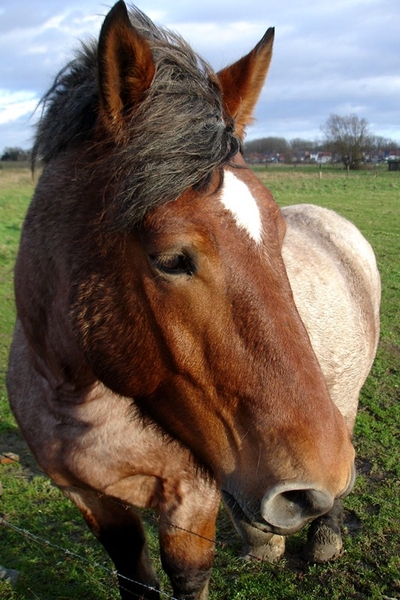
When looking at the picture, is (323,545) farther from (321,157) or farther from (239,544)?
(321,157)

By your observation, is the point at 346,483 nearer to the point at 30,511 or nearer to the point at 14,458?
the point at 30,511

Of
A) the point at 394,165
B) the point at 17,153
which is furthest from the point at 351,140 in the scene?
the point at 17,153

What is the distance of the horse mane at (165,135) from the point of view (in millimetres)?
1943

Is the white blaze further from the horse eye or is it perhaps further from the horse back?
the horse back

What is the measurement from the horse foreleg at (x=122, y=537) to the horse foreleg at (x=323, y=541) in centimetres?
113

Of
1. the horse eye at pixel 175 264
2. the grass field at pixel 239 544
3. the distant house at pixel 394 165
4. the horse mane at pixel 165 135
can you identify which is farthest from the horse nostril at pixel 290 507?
the distant house at pixel 394 165

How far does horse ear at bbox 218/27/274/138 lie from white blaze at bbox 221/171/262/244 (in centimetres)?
44

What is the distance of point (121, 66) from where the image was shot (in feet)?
6.63

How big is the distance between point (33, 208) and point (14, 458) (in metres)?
3.20

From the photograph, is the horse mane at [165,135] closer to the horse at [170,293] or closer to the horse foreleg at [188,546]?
the horse at [170,293]

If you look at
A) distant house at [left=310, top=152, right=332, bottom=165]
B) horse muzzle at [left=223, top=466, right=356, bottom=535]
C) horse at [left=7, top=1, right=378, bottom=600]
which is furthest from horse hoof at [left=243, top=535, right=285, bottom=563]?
distant house at [left=310, top=152, right=332, bottom=165]

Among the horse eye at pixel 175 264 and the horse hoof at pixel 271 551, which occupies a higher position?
the horse eye at pixel 175 264

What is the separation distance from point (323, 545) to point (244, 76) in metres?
3.07

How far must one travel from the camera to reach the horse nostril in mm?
1758
